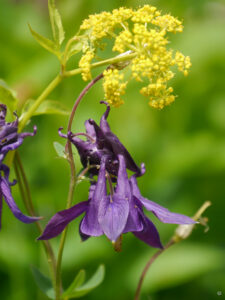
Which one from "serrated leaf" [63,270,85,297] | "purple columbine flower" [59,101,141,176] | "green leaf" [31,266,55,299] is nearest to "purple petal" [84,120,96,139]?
"purple columbine flower" [59,101,141,176]

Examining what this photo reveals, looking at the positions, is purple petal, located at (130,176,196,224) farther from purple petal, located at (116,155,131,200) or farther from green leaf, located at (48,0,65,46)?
green leaf, located at (48,0,65,46)

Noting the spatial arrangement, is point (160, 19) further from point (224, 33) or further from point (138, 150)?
point (224, 33)

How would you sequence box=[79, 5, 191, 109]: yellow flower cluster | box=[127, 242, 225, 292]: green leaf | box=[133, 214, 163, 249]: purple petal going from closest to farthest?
1. box=[79, 5, 191, 109]: yellow flower cluster
2. box=[133, 214, 163, 249]: purple petal
3. box=[127, 242, 225, 292]: green leaf

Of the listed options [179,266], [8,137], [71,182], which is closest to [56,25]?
[8,137]

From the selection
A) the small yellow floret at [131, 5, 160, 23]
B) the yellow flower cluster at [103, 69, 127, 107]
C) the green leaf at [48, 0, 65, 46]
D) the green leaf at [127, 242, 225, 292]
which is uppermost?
the green leaf at [48, 0, 65, 46]

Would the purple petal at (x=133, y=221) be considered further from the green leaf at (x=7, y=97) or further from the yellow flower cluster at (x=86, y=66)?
the green leaf at (x=7, y=97)
